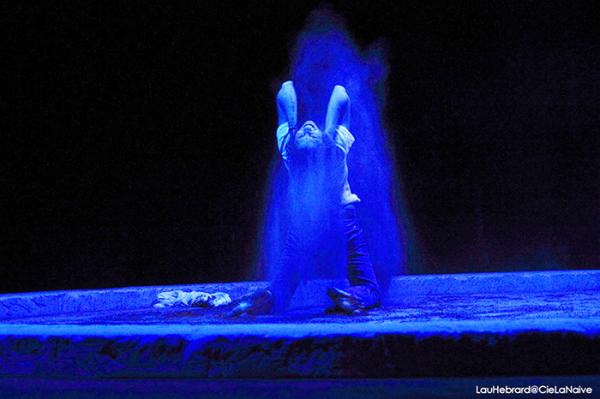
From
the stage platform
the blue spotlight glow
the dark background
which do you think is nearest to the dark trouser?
the blue spotlight glow

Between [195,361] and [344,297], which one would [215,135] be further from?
[195,361]

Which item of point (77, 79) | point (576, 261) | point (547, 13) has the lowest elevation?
point (576, 261)

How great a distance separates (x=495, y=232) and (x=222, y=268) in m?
1.88

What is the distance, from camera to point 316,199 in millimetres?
2148

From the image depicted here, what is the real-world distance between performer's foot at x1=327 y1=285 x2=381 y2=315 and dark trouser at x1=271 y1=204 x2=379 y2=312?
0.04 meters

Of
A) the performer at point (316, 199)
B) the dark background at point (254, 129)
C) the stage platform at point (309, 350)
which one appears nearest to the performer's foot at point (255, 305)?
the performer at point (316, 199)

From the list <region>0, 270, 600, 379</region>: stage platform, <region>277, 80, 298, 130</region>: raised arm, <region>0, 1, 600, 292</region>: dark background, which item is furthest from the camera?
<region>0, 1, 600, 292</region>: dark background

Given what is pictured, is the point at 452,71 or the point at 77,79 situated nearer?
the point at 77,79

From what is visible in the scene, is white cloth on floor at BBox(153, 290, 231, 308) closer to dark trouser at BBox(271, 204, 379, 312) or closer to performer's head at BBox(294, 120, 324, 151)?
dark trouser at BBox(271, 204, 379, 312)

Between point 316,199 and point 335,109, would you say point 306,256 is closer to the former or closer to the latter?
point 316,199

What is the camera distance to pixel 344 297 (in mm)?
1889

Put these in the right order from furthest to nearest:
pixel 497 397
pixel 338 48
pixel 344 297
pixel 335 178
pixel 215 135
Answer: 1. pixel 215 135
2. pixel 338 48
3. pixel 335 178
4. pixel 344 297
5. pixel 497 397

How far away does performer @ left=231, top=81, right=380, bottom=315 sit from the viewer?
6.82ft

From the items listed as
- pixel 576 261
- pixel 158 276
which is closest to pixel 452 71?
pixel 576 261
